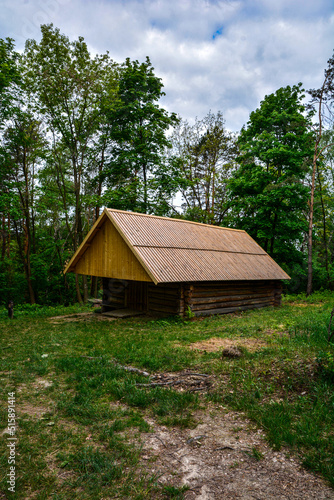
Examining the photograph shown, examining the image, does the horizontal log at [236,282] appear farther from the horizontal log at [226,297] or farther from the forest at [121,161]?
the forest at [121,161]

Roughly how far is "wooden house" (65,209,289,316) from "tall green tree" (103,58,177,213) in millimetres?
7266

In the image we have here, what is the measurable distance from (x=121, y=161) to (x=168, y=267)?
1423 centimetres

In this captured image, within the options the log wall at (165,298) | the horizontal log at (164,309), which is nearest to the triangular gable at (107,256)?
the log wall at (165,298)

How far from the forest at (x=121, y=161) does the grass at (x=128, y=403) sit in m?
15.5

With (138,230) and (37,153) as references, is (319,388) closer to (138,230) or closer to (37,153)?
(138,230)

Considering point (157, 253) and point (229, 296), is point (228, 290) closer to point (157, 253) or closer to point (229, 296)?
point (229, 296)

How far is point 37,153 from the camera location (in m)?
22.6

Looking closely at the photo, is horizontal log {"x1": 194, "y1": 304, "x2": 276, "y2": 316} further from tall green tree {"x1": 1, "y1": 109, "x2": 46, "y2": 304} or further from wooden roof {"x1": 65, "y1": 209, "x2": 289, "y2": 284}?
tall green tree {"x1": 1, "y1": 109, "x2": 46, "y2": 304}

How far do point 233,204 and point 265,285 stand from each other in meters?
9.38

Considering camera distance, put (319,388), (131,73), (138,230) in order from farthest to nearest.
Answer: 1. (131,73)
2. (138,230)
3. (319,388)

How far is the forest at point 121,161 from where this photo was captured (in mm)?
21469

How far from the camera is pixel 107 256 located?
14695 mm

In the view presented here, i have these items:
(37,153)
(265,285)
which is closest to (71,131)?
(37,153)

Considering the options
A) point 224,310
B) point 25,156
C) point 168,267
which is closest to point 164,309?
point 168,267
